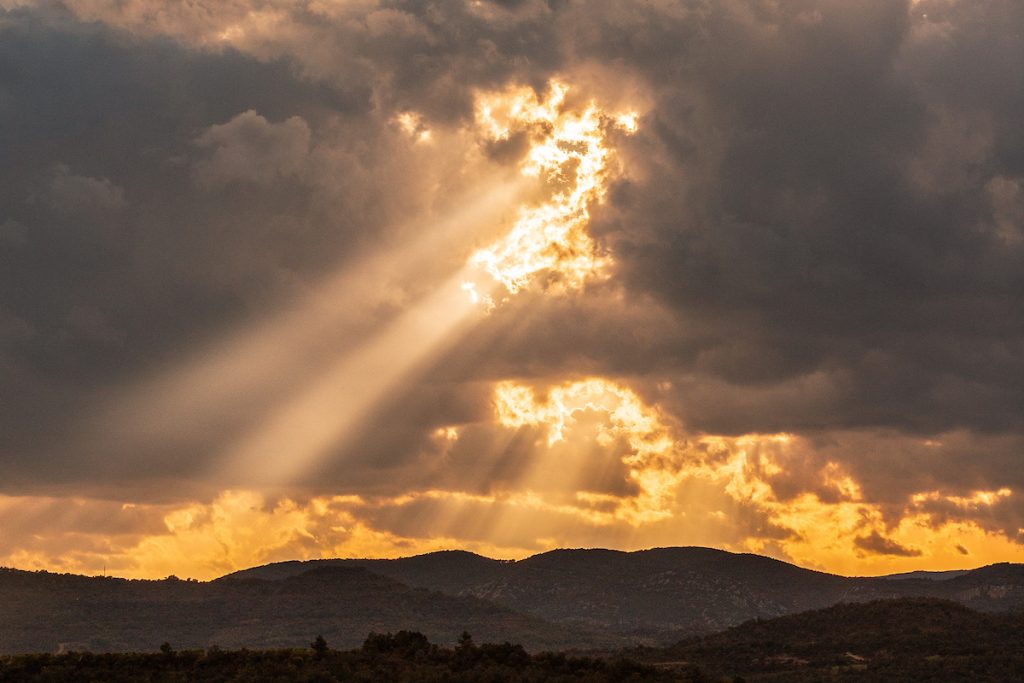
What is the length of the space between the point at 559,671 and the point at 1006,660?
130m

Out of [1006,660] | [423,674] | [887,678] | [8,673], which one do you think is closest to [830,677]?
[887,678]

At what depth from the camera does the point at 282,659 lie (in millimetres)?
83375

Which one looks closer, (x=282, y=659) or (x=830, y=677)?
(x=282, y=659)

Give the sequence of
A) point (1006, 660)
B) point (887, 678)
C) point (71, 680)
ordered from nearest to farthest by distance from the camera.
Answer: point (71, 680) → point (887, 678) → point (1006, 660)

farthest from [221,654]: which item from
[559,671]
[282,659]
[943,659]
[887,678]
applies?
[943,659]

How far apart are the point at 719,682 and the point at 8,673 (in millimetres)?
42680

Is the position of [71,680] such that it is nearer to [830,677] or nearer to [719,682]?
[719,682]

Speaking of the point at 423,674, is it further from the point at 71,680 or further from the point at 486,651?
the point at 71,680

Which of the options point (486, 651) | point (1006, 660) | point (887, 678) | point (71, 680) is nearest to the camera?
point (71, 680)

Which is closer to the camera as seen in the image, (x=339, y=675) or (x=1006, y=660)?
(x=339, y=675)

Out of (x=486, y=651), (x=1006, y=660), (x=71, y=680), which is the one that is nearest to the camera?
(x=71, y=680)

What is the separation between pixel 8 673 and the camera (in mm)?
80500

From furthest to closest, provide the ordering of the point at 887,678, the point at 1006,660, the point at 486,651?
the point at 1006,660 < the point at 887,678 < the point at 486,651

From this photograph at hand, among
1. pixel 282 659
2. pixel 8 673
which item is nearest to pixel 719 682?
pixel 282 659
